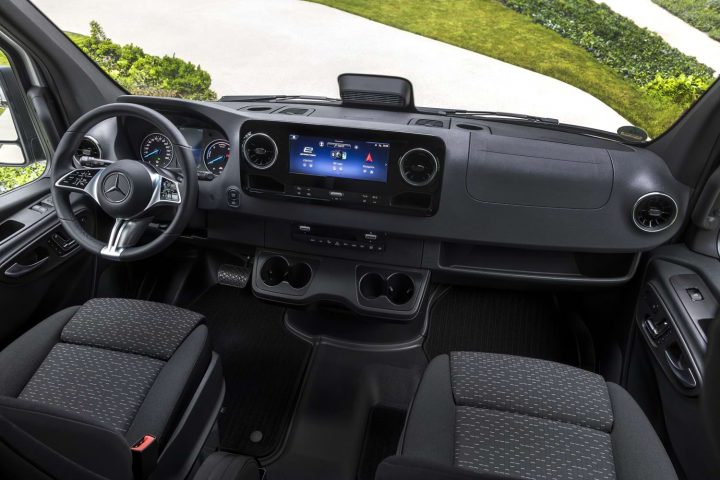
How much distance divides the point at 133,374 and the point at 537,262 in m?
1.63

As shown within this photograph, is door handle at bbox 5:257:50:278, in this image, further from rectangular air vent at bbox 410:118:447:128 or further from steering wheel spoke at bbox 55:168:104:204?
rectangular air vent at bbox 410:118:447:128

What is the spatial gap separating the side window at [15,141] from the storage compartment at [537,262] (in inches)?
75.4

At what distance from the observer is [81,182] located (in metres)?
2.02

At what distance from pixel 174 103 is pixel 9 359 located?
115 centimetres

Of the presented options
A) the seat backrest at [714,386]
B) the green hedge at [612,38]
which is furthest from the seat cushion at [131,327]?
the green hedge at [612,38]

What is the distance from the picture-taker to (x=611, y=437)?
1543 millimetres

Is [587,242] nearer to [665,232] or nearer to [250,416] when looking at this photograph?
[665,232]

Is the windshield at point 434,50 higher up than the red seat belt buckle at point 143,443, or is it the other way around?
the windshield at point 434,50

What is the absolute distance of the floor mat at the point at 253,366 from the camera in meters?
2.37

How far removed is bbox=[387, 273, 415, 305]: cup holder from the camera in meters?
2.44

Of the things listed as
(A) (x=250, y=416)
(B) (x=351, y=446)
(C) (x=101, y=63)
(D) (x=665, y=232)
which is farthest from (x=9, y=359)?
(D) (x=665, y=232)

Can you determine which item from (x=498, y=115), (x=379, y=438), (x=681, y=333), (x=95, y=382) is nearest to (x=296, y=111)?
(x=498, y=115)

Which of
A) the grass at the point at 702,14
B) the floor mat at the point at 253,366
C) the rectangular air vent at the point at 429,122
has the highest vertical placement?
the grass at the point at 702,14

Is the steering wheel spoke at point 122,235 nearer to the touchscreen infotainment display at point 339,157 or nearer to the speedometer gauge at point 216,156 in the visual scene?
the speedometer gauge at point 216,156
